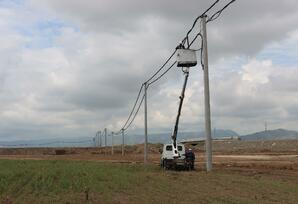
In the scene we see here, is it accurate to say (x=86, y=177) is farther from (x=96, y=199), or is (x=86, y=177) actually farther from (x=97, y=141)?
(x=97, y=141)

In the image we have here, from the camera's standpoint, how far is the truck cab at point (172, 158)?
39594 millimetres

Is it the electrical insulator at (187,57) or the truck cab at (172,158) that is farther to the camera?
the truck cab at (172,158)

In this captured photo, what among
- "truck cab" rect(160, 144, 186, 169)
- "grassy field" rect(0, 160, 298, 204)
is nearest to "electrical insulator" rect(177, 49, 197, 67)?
"truck cab" rect(160, 144, 186, 169)

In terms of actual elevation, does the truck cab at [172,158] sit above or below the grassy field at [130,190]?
above

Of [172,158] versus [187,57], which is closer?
[187,57]

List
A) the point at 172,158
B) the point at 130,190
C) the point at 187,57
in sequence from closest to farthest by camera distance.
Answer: the point at 130,190 → the point at 187,57 → the point at 172,158

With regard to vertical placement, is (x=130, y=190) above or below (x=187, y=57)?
below

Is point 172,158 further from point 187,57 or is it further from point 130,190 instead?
point 130,190

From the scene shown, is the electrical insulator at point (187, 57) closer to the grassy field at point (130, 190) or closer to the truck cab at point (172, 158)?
the truck cab at point (172, 158)

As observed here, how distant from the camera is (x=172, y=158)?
4003 centimetres

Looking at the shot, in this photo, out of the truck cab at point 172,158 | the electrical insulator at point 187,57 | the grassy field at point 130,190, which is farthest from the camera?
the truck cab at point 172,158

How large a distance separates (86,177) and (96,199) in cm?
781

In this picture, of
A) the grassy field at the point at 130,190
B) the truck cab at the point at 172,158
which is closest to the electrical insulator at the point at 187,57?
the truck cab at the point at 172,158

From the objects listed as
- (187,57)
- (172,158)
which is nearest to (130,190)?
(187,57)
